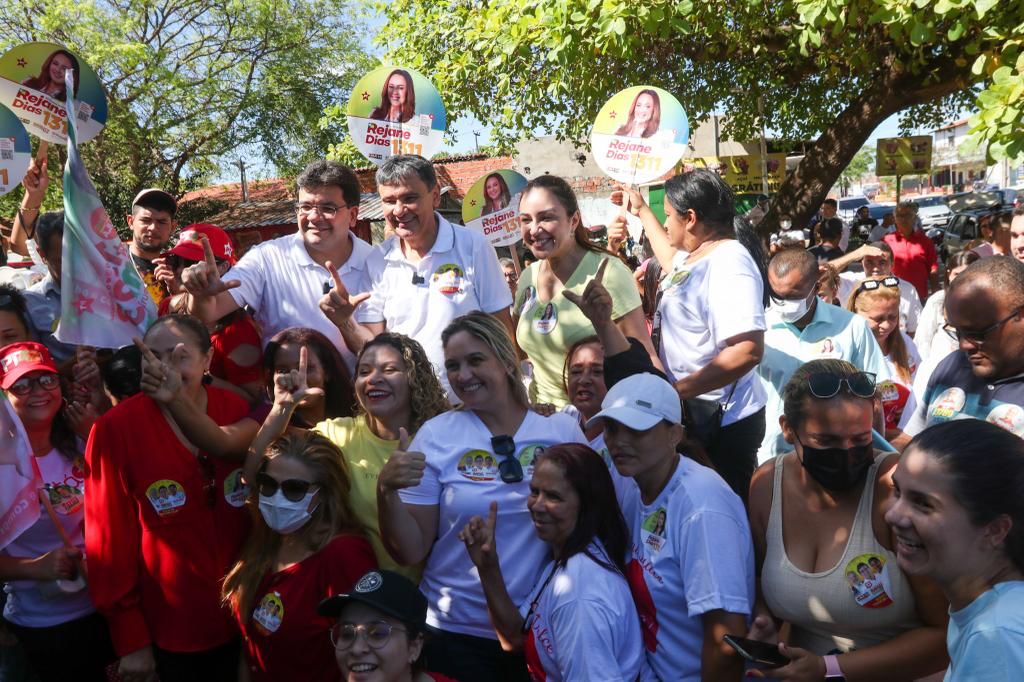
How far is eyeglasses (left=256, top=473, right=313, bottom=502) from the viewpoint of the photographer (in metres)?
3.29

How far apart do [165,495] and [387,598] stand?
110 cm

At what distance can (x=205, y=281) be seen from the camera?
3975mm

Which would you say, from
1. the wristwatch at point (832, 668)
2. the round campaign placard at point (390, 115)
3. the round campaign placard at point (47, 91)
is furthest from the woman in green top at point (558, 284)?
the round campaign placard at point (47, 91)

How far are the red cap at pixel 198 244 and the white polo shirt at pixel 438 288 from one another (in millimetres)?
954

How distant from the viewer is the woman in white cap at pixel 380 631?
9.20 ft

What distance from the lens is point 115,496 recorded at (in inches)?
133

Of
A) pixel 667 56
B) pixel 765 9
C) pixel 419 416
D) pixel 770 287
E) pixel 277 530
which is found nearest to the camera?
pixel 277 530

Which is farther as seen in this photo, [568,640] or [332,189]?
[332,189]

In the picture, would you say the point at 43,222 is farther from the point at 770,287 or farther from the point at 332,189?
the point at 770,287

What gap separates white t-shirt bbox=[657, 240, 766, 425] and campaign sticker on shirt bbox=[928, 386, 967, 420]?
73cm

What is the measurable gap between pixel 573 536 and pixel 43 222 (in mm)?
3827

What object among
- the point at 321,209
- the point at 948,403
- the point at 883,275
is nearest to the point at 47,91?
the point at 321,209

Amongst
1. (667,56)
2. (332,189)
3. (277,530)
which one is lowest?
(277,530)

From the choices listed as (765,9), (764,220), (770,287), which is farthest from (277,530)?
(764,220)
